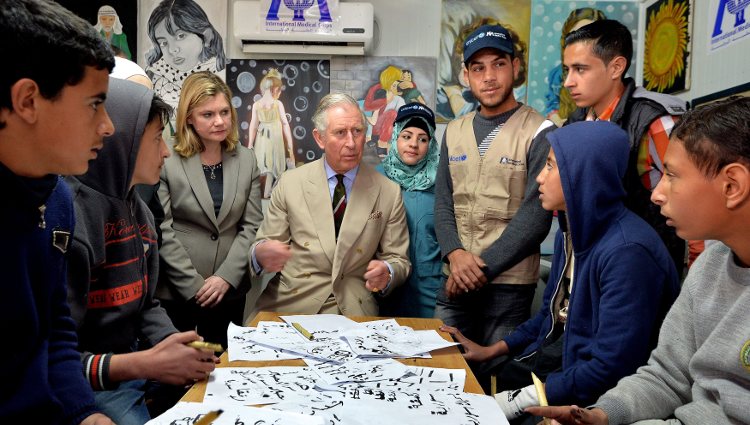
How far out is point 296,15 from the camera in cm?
335

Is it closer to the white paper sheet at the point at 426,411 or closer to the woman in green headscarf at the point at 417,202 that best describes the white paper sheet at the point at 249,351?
the white paper sheet at the point at 426,411

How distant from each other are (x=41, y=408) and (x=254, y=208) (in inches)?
63.7

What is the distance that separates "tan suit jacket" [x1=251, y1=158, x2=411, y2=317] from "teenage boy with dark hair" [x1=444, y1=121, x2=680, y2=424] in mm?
606

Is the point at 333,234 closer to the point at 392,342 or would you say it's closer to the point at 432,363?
the point at 392,342

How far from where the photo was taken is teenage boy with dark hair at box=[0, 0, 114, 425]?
89 centimetres

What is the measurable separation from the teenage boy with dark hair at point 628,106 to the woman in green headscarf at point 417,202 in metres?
0.66

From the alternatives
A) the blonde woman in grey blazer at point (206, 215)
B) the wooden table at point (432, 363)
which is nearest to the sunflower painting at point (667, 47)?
the wooden table at point (432, 363)

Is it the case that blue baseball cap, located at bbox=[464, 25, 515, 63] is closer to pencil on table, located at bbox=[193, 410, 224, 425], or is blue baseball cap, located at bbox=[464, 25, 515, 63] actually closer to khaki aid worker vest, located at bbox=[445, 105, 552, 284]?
khaki aid worker vest, located at bbox=[445, 105, 552, 284]

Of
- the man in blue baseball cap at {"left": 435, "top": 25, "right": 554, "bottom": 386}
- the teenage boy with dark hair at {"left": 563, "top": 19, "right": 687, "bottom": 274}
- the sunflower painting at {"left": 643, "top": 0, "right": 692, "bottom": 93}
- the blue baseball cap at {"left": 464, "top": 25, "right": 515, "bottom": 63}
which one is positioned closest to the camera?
the teenage boy with dark hair at {"left": 563, "top": 19, "right": 687, "bottom": 274}

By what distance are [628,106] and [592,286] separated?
2.70 feet

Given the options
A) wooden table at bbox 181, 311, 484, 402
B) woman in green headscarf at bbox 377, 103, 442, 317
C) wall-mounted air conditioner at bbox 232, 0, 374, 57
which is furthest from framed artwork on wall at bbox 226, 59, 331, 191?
wooden table at bbox 181, 311, 484, 402

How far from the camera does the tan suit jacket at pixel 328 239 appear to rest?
222 centimetres

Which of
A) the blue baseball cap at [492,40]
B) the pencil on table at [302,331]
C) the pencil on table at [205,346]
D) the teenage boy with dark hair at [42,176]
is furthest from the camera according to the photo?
the blue baseball cap at [492,40]

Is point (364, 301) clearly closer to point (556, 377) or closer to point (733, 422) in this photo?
point (556, 377)
